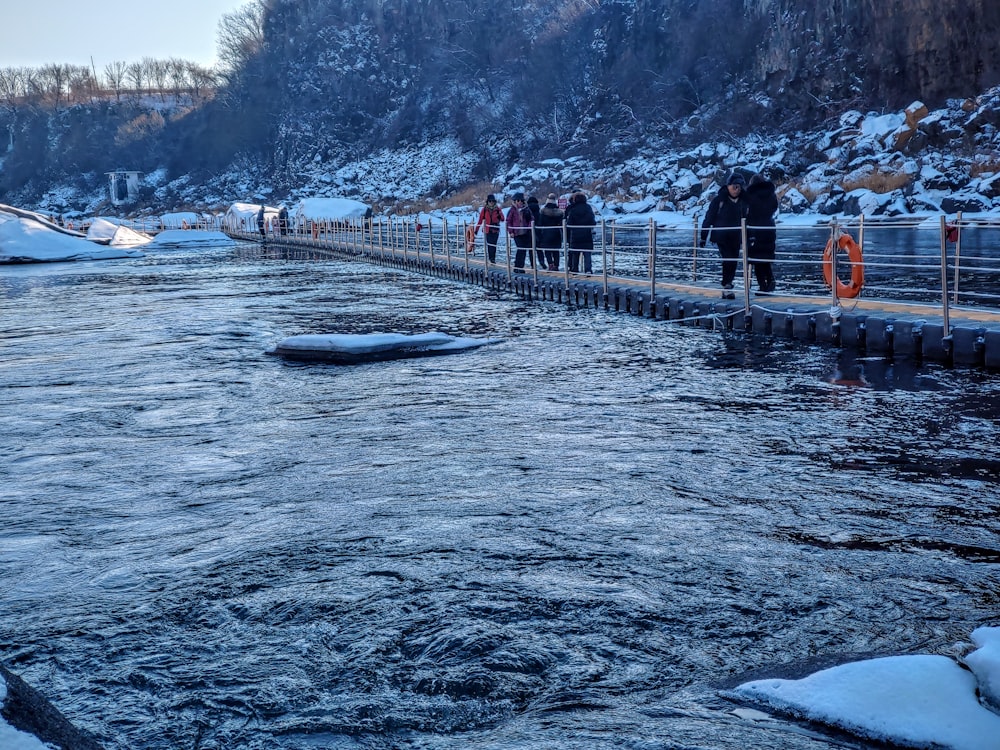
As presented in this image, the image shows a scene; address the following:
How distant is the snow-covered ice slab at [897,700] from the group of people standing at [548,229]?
15.2m

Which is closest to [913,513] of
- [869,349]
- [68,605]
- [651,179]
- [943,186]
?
[68,605]

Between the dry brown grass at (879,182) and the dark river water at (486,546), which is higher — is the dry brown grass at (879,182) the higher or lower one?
the higher one

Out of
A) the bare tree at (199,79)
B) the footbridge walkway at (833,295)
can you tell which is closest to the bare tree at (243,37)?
the bare tree at (199,79)

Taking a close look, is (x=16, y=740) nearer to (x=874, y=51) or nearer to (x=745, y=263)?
(x=745, y=263)

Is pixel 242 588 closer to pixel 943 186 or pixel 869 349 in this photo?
pixel 869 349

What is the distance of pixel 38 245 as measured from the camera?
47.2 meters

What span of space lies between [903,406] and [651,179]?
5965 cm

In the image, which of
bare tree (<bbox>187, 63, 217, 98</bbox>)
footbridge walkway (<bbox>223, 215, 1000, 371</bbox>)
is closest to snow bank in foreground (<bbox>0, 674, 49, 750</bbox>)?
footbridge walkway (<bbox>223, 215, 1000, 371</bbox>)

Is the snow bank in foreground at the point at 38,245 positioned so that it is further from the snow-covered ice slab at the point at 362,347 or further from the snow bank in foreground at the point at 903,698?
the snow bank in foreground at the point at 903,698

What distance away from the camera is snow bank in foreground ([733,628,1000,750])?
330 cm

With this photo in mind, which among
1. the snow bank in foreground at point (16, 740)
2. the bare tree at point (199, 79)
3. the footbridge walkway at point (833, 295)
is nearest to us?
the snow bank in foreground at point (16, 740)

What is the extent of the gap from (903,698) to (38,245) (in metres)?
49.1

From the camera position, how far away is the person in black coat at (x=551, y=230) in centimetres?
2120

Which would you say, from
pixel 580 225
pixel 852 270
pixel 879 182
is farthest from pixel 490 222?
pixel 879 182
